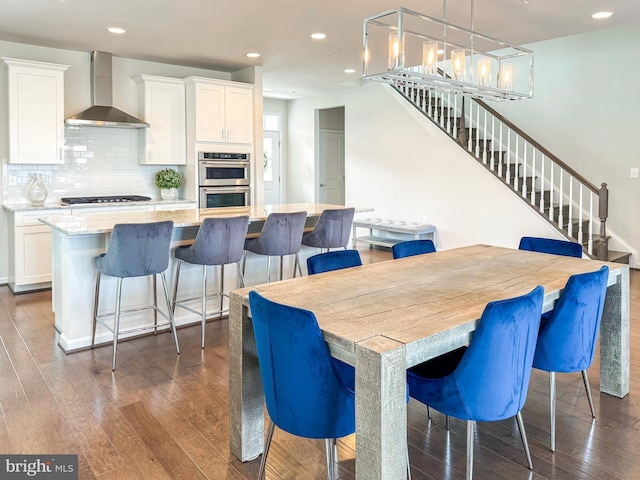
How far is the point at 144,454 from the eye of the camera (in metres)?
2.29

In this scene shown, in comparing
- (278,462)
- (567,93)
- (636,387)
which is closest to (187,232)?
(278,462)

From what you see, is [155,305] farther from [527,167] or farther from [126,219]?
[527,167]

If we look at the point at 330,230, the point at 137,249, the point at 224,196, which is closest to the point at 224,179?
the point at 224,196

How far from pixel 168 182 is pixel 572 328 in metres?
5.25

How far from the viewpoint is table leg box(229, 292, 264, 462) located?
2164mm

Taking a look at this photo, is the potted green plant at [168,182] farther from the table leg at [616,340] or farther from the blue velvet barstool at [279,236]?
the table leg at [616,340]

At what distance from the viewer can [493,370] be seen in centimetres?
180

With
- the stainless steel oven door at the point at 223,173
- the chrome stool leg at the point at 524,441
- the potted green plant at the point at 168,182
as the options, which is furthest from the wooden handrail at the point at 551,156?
the chrome stool leg at the point at 524,441

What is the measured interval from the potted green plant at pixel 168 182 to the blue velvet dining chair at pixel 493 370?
16.9ft

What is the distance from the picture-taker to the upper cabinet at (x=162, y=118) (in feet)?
20.1

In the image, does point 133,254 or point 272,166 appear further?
point 272,166

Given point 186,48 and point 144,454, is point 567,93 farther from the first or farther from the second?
point 144,454

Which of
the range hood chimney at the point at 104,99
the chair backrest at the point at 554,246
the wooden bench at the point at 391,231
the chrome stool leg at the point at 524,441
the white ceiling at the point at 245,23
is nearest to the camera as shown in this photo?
the chrome stool leg at the point at 524,441

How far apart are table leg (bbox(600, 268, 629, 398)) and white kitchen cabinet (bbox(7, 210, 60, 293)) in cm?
524
